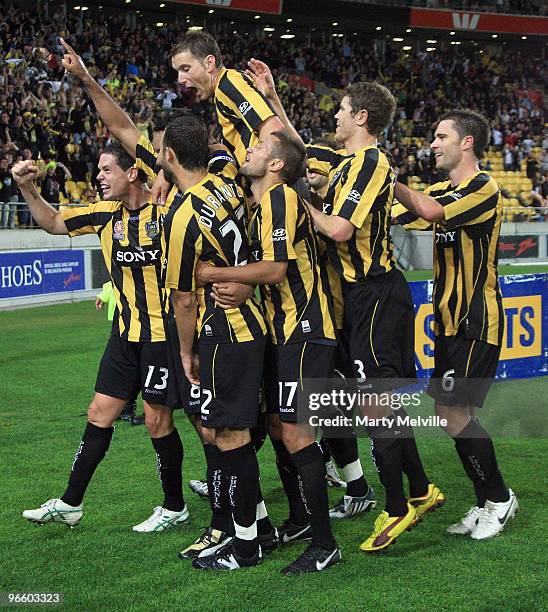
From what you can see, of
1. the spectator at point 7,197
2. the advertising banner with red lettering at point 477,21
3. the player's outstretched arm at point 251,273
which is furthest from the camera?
the advertising banner with red lettering at point 477,21

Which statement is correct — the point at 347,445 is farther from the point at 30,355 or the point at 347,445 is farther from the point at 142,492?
the point at 30,355

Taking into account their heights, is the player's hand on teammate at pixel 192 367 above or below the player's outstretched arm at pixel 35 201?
below

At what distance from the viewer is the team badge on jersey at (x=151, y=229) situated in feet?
16.5

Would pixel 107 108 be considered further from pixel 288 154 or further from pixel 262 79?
pixel 288 154

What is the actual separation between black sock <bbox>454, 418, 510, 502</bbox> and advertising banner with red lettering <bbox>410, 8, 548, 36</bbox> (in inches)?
1269

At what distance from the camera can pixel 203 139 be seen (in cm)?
444

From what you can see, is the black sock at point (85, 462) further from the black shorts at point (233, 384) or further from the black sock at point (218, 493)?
the black shorts at point (233, 384)

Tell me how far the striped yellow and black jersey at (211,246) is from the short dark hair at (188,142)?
10cm

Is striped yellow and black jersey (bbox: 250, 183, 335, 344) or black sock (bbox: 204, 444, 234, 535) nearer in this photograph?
striped yellow and black jersey (bbox: 250, 183, 335, 344)

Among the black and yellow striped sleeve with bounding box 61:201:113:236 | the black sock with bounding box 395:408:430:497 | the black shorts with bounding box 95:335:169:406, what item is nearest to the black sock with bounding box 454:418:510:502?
the black sock with bounding box 395:408:430:497

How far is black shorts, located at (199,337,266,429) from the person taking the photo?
4.33m

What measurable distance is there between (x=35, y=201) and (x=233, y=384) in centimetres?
176

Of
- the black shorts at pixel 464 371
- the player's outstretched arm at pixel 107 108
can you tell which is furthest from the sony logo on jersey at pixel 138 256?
the black shorts at pixel 464 371

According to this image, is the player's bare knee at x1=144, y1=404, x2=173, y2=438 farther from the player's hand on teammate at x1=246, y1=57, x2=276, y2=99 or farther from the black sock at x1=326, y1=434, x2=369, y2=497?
the player's hand on teammate at x1=246, y1=57, x2=276, y2=99
